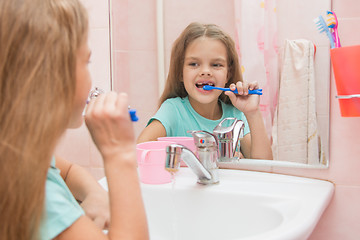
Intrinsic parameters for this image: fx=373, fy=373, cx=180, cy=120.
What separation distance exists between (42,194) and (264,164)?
62 cm

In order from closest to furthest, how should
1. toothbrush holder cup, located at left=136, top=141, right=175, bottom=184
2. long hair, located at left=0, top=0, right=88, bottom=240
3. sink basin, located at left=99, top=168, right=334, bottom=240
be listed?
1. long hair, located at left=0, top=0, right=88, bottom=240
2. sink basin, located at left=99, top=168, right=334, bottom=240
3. toothbrush holder cup, located at left=136, top=141, right=175, bottom=184

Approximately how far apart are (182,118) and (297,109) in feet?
0.97

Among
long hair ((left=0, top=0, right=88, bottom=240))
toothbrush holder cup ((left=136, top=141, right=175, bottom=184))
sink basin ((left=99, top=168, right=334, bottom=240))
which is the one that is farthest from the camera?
toothbrush holder cup ((left=136, top=141, right=175, bottom=184))

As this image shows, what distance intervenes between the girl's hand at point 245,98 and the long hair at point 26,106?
57 cm

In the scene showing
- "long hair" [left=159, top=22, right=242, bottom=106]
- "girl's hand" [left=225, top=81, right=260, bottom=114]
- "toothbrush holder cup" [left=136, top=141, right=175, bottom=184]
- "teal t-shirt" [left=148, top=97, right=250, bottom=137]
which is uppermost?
"long hair" [left=159, top=22, right=242, bottom=106]

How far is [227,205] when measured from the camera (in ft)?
2.75

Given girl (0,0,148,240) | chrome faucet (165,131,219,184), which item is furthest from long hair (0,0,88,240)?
chrome faucet (165,131,219,184)

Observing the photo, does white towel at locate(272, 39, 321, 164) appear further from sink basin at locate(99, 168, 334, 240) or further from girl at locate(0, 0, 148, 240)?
girl at locate(0, 0, 148, 240)

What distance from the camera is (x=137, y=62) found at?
1082mm

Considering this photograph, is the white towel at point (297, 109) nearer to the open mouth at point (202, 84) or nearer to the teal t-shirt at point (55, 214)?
the open mouth at point (202, 84)

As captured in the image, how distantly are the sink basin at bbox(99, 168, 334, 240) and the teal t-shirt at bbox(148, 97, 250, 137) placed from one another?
0.15m

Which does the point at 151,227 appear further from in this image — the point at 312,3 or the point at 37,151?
the point at 312,3

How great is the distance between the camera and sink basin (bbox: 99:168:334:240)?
2.62 feet

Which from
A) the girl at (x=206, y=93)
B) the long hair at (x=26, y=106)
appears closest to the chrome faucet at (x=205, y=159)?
the girl at (x=206, y=93)
